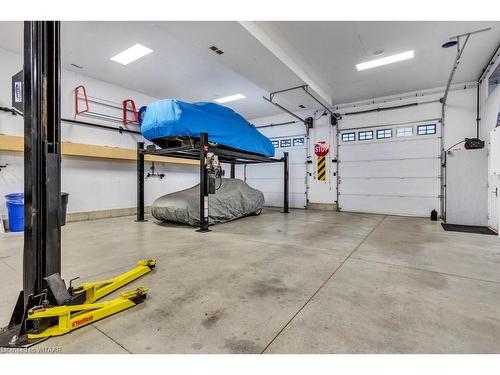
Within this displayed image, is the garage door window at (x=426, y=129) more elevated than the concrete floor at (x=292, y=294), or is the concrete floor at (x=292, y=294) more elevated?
the garage door window at (x=426, y=129)

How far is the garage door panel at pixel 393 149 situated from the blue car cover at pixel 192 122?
3.96 metres

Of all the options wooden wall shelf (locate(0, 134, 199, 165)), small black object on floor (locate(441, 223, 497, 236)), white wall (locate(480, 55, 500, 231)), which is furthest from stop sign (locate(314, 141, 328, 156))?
wooden wall shelf (locate(0, 134, 199, 165))

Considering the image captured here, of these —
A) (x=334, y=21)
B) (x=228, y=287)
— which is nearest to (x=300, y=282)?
(x=228, y=287)

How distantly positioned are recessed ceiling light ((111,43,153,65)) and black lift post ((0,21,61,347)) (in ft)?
11.6

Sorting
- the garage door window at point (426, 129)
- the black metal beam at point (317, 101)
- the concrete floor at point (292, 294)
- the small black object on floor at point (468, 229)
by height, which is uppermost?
the black metal beam at point (317, 101)

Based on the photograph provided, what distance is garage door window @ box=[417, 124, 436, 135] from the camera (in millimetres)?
6398

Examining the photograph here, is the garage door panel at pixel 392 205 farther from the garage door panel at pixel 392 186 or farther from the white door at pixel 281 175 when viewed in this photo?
the white door at pixel 281 175

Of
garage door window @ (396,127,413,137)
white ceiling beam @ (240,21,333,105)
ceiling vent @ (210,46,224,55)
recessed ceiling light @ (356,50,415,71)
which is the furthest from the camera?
garage door window @ (396,127,413,137)

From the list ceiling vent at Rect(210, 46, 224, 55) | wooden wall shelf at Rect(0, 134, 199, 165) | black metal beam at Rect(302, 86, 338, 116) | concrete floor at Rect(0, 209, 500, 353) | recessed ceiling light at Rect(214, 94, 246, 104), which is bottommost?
concrete floor at Rect(0, 209, 500, 353)

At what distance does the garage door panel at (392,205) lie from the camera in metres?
6.42

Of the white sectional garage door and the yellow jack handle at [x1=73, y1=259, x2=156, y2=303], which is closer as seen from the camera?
the yellow jack handle at [x1=73, y1=259, x2=156, y2=303]

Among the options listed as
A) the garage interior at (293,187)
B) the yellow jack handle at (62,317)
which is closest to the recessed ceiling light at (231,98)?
the garage interior at (293,187)

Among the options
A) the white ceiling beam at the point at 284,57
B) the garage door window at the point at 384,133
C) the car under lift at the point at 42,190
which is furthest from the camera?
the garage door window at the point at 384,133

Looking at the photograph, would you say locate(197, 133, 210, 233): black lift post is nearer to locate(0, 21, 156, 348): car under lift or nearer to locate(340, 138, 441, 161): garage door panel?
locate(0, 21, 156, 348): car under lift
